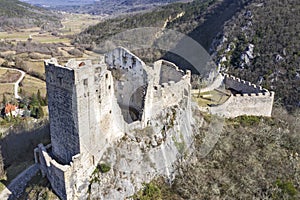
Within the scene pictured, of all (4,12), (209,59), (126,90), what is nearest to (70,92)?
(126,90)

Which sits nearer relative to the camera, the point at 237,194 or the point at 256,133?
the point at 237,194

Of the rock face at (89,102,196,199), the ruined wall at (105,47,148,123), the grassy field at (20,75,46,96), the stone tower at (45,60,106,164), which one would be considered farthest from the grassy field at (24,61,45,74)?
the stone tower at (45,60,106,164)

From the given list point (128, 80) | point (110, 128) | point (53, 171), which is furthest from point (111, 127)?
point (128, 80)

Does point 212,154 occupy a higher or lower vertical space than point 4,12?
lower

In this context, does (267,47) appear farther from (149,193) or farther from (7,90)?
(7,90)

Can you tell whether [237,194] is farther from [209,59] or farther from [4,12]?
[4,12]

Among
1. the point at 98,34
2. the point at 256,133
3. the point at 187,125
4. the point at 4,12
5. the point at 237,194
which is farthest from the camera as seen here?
the point at 4,12

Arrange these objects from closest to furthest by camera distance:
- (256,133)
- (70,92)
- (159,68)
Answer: (70,92), (256,133), (159,68)
